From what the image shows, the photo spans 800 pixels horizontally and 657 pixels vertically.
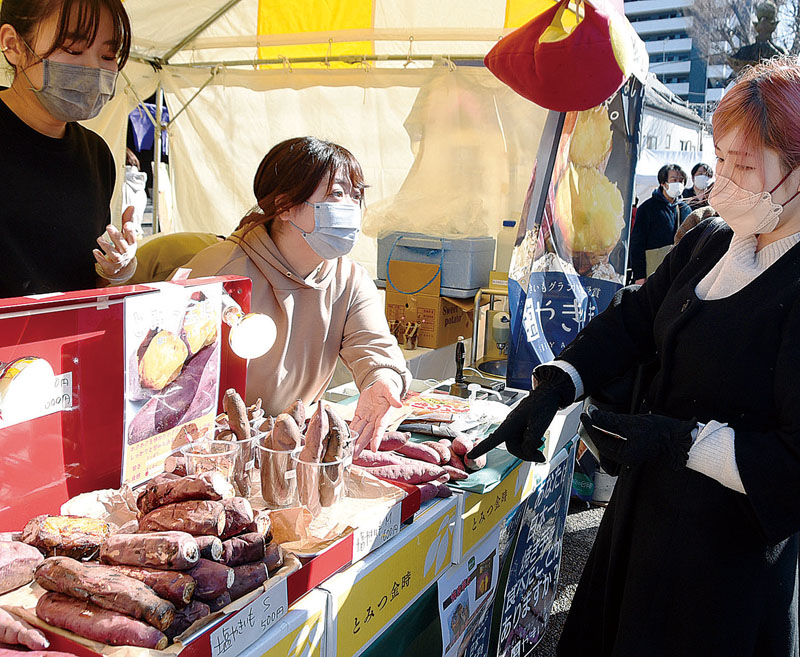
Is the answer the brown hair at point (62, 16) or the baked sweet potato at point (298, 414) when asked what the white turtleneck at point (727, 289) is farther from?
the brown hair at point (62, 16)

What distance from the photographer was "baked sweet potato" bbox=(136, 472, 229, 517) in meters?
1.18

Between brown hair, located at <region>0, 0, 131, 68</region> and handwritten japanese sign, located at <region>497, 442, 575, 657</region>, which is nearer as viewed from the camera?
brown hair, located at <region>0, 0, 131, 68</region>

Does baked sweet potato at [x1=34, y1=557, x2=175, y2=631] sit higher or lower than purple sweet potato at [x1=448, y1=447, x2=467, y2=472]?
higher

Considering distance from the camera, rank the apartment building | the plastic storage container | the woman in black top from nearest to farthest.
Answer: the woman in black top < the plastic storage container < the apartment building

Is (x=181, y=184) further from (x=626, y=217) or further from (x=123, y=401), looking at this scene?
(x=123, y=401)

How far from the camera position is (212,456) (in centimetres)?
134

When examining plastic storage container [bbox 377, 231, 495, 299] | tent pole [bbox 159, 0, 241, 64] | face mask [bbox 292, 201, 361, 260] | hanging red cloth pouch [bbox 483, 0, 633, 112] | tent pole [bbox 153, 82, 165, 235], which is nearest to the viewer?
face mask [bbox 292, 201, 361, 260]

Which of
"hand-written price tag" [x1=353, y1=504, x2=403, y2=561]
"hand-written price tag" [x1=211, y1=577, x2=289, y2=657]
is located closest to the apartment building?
"hand-written price tag" [x1=353, y1=504, x2=403, y2=561]

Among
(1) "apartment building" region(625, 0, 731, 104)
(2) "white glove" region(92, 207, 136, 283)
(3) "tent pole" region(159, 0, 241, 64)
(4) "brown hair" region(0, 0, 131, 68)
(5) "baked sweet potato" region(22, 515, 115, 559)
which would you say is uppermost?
(1) "apartment building" region(625, 0, 731, 104)

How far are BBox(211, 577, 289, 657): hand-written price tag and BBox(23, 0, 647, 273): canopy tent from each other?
367 cm

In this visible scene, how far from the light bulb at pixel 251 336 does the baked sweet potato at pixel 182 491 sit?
38cm

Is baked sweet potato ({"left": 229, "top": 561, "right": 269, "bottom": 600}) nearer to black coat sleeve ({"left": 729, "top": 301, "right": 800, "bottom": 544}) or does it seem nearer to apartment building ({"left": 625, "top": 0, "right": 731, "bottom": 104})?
black coat sleeve ({"left": 729, "top": 301, "right": 800, "bottom": 544})

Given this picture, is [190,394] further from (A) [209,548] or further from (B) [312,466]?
(A) [209,548]

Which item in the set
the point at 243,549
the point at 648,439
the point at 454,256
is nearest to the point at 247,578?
the point at 243,549
